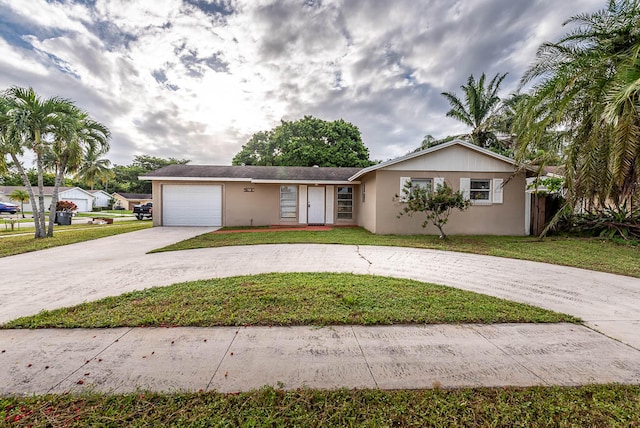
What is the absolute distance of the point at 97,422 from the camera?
1718mm

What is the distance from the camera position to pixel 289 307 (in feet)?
11.5

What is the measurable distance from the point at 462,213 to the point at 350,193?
5761 millimetres

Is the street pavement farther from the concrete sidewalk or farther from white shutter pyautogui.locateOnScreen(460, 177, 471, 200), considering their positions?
white shutter pyautogui.locateOnScreen(460, 177, 471, 200)

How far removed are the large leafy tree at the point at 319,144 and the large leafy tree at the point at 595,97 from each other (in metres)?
18.7

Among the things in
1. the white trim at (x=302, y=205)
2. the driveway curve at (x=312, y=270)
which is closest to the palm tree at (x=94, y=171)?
the white trim at (x=302, y=205)

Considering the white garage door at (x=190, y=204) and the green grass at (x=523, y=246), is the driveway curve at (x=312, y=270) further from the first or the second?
the white garage door at (x=190, y=204)

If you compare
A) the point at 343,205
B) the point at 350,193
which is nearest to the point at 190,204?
the point at 343,205

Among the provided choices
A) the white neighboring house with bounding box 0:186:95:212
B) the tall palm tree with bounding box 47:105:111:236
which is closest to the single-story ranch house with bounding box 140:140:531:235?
the tall palm tree with bounding box 47:105:111:236

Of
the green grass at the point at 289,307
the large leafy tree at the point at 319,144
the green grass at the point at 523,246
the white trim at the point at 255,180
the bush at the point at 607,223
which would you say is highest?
the large leafy tree at the point at 319,144

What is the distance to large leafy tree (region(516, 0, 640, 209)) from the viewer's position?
543 cm

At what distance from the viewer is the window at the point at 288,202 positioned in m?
14.4

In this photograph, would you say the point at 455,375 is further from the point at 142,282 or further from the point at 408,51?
the point at 408,51

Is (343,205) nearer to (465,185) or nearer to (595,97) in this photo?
(465,185)

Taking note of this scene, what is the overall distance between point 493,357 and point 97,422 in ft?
10.3
